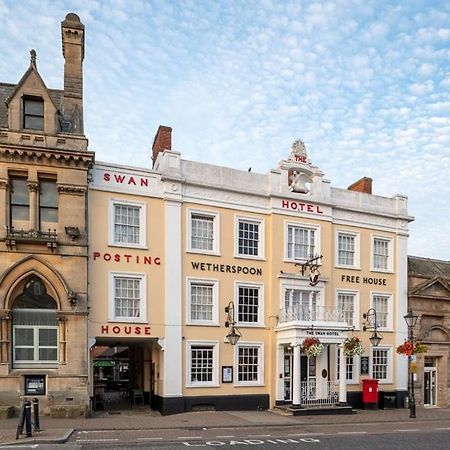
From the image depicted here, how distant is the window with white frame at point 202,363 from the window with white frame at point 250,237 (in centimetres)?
478

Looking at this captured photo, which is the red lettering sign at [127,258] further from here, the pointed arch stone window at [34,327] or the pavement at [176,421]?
the pavement at [176,421]

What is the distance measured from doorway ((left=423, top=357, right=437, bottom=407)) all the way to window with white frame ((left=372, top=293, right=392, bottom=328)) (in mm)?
3654

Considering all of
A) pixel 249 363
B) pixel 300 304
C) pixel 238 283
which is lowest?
pixel 249 363

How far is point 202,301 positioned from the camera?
23.9 m

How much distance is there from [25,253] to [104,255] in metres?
3.26

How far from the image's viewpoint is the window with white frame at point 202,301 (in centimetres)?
2353

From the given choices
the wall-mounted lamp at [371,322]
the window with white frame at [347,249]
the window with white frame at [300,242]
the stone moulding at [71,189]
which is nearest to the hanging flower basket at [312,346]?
the window with white frame at [300,242]

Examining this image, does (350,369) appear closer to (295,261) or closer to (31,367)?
(295,261)

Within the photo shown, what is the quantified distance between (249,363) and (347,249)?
27.9ft

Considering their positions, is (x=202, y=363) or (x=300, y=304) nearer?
(x=202, y=363)

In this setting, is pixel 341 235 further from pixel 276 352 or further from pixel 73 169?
pixel 73 169

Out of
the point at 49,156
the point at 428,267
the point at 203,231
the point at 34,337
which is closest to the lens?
the point at 34,337

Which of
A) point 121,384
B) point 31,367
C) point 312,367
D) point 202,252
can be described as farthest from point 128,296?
point 121,384

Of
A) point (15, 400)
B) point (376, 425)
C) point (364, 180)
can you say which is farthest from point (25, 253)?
point (364, 180)
